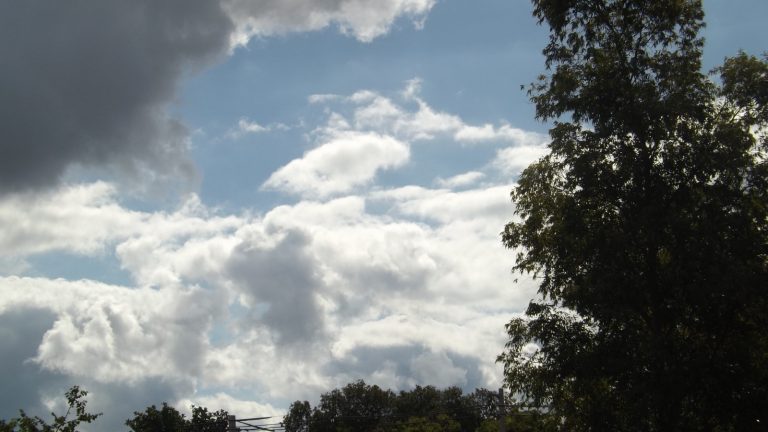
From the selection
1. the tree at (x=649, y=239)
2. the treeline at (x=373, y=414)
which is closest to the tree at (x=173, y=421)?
the treeline at (x=373, y=414)

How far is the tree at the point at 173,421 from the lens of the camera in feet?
229

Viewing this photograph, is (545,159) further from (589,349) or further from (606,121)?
(589,349)

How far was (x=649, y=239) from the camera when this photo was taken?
1912 cm

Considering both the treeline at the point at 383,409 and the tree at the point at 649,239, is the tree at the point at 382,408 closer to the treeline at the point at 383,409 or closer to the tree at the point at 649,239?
the treeline at the point at 383,409

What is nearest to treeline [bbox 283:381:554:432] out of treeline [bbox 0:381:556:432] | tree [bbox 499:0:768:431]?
treeline [bbox 0:381:556:432]

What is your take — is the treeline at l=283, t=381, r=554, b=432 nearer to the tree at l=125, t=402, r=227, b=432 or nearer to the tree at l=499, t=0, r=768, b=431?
the tree at l=125, t=402, r=227, b=432

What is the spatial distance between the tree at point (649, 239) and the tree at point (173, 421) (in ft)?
180

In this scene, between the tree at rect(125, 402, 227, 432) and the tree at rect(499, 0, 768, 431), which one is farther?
the tree at rect(125, 402, 227, 432)

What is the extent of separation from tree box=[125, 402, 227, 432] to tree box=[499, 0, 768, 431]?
55.0 meters

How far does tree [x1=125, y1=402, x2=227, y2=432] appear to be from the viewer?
6975 cm

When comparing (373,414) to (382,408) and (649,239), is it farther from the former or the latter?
(649,239)

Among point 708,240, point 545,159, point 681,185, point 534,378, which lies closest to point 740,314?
point 708,240

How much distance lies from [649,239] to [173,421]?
6365 centimetres

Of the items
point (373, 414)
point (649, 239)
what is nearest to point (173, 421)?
point (373, 414)
